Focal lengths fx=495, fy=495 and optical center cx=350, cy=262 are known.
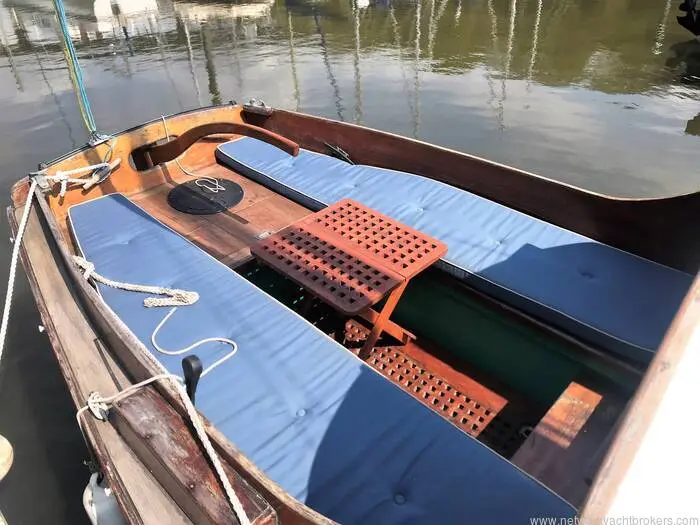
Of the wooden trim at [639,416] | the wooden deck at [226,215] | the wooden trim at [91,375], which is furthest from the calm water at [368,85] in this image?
the wooden trim at [639,416]

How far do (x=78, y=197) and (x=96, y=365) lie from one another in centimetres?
291

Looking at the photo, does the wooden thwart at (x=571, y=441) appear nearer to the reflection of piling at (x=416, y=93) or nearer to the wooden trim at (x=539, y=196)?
the wooden trim at (x=539, y=196)

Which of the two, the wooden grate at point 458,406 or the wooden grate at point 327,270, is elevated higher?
the wooden grate at point 327,270

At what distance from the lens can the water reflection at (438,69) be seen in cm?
927

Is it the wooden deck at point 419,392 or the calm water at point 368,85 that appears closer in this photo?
the wooden deck at point 419,392

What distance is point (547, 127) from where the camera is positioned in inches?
388

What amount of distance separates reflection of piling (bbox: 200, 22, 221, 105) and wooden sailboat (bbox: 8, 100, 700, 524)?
793cm

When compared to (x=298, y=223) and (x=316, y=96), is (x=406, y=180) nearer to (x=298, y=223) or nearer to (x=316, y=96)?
(x=298, y=223)

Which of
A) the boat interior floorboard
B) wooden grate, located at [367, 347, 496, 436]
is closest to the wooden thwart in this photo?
the boat interior floorboard

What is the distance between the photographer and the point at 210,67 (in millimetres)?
14398

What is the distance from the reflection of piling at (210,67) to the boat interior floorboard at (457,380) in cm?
782

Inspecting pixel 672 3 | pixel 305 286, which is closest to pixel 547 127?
pixel 305 286

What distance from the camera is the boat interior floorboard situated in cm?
267

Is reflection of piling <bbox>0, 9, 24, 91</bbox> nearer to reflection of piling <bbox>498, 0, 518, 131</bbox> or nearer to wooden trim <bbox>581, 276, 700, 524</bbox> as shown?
reflection of piling <bbox>498, 0, 518, 131</bbox>
